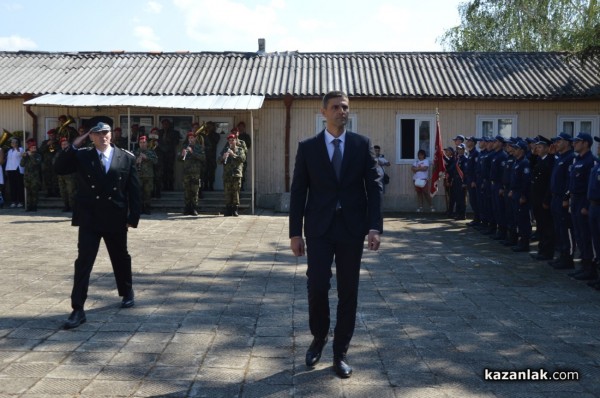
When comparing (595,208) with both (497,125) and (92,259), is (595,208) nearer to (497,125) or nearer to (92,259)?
(92,259)

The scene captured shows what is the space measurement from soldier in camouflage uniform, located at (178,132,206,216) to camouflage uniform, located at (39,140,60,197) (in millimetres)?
3887

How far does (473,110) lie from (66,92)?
11.8 metres

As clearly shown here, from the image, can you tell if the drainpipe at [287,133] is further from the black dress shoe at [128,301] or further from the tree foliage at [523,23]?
the tree foliage at [523,23]

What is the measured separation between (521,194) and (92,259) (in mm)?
8294

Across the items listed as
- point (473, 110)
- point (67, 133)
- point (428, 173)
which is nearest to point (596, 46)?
point (473, 110)

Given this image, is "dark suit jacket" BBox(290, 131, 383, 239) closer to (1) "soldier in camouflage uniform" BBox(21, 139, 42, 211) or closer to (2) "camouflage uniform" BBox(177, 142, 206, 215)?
(2) "camouflage uniform" BBox(177, 142, 206, 215)

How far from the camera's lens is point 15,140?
19047 mm

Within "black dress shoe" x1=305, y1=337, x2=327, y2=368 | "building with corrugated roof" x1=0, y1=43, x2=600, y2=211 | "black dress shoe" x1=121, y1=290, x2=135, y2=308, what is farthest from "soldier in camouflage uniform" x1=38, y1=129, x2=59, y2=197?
"black dress shoe" x1=305, y1=337, x2=327, y2=368

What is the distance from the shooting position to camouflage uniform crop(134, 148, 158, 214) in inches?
688

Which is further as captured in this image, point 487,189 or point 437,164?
point 437,164

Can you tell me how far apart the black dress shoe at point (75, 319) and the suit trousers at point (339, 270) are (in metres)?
2.52

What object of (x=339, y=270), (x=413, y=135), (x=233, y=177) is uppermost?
(x=413, y=135)

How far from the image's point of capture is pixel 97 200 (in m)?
6.79

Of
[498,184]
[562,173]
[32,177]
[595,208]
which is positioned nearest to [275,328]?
[595,208]
